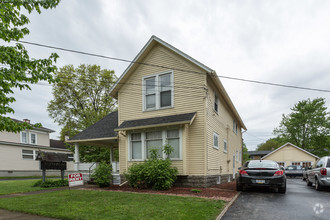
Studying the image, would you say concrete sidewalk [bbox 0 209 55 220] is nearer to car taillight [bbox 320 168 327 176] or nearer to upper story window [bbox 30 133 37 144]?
car taillight [bbox 320 168 327 176]

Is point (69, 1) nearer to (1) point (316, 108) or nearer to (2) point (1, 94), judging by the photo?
(2) point (1, 94)

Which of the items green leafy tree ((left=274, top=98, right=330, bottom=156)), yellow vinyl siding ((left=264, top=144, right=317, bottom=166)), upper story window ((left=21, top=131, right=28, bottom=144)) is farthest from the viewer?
green leafy tree ((left=274, top=98, right=330, bottom=156))

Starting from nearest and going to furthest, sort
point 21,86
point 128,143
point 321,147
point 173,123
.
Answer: point 21,86 < point 173,123 < point 128,143 < point 321,147

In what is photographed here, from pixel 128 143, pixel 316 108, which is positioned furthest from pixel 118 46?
pixel 316 108

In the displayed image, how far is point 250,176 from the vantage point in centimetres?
1006

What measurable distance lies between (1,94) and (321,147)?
2350 inches

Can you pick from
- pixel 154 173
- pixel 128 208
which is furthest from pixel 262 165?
pixel 128 208

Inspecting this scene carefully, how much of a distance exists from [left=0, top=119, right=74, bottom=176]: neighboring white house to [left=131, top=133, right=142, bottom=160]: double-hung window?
72.6ft

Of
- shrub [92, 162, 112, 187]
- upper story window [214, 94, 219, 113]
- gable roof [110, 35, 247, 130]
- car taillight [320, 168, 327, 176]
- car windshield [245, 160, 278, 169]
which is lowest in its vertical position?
shrub [92, 162, 112, 187]

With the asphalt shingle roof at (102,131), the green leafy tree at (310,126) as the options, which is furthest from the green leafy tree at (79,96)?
the green leafy tree at (310,126)

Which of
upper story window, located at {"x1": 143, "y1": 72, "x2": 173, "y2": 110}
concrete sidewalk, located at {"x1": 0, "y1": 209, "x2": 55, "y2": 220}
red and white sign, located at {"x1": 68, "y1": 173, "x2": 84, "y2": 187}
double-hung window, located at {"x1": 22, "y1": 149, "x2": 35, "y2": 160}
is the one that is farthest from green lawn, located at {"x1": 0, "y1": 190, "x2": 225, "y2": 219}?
double-hung window, located at {"x1": 22, "y1": 149, "x2": 35, "y2": 160}

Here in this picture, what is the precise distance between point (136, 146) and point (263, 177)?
22.1ft

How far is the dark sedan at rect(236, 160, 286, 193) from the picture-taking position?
32.2ft

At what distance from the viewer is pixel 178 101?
12734 millimetres
